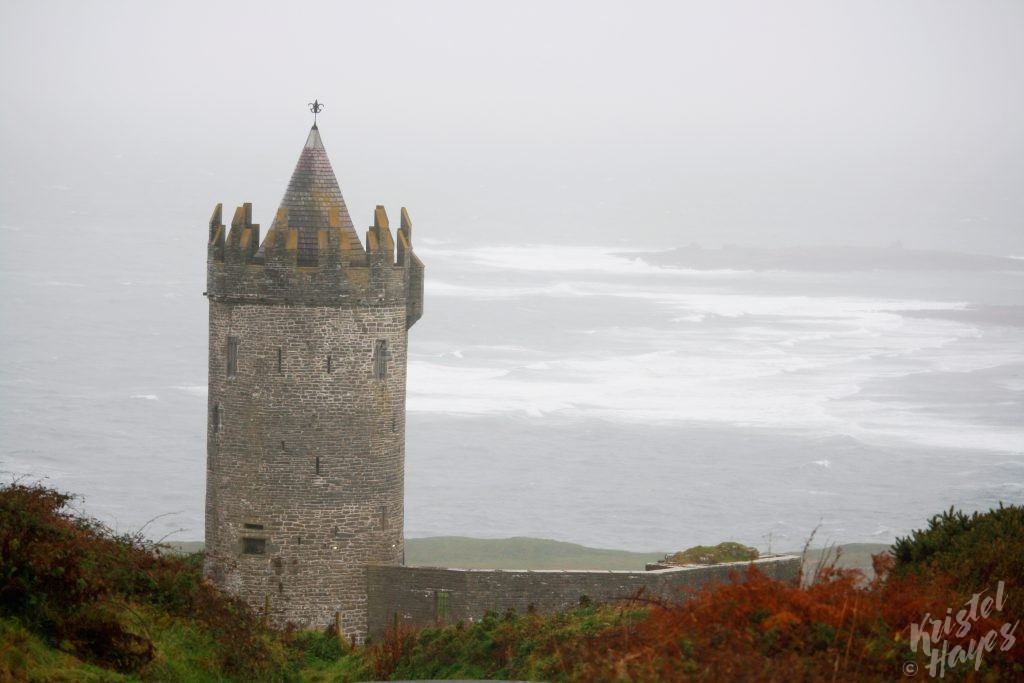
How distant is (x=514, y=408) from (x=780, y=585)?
250 ft

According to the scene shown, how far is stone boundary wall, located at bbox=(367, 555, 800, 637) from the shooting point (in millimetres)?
28188

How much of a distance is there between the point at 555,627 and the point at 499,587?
11.8 ft

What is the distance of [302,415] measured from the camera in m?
29.4

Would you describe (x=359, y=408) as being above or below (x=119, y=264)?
below

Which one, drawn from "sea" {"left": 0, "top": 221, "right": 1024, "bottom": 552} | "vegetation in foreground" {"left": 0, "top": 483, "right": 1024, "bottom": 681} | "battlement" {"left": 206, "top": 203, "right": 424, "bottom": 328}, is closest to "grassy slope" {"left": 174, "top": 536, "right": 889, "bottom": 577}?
"sea" {"left": 0, "top": 221, "right": 1024, "bottom": 552}

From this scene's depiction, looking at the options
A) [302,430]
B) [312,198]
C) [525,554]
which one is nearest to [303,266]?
[312,198]

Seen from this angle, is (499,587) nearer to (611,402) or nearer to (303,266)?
(303,266)

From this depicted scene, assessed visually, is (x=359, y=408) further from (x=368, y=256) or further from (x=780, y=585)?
(x=780, y=585)

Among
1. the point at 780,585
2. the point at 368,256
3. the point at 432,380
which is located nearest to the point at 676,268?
the point at 432,380

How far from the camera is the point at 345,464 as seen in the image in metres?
29.6

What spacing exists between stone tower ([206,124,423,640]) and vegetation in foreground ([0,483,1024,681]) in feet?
7.53

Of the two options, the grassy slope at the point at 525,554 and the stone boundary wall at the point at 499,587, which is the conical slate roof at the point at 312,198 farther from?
the grassy slope at the point at 525,554

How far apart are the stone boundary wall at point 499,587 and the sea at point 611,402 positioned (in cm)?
1927

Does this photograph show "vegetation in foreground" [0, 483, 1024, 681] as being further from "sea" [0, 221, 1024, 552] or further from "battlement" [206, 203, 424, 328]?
"sea" [0, 221, 1024, 552]
